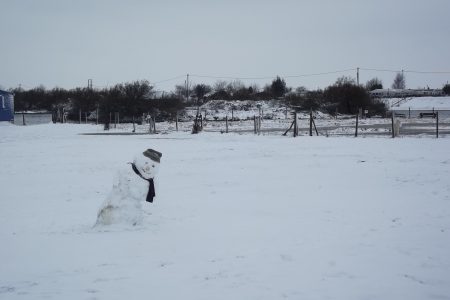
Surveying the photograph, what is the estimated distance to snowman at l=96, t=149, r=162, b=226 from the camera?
21.4 feet

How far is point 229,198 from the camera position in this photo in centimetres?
903

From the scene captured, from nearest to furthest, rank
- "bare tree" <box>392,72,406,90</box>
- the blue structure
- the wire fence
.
Result: the wire fence → the blue structure → "bare tree" <box>392,72,406,90</box>

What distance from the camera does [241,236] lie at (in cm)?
621

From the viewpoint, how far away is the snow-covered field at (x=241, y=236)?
14.8 ft

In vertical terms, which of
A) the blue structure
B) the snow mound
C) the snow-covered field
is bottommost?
the snow-covered field

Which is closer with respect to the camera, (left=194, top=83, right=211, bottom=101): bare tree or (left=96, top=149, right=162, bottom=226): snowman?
(left=96, top=149, right=162, bottom=226): snowman

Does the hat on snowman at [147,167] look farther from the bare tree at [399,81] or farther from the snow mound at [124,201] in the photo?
the bare tree at [399,81]

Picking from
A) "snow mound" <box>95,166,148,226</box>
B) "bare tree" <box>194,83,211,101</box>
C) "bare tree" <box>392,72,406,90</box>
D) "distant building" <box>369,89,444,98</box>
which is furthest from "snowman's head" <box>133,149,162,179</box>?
"bare tree" <box>392,72,406,90</box>

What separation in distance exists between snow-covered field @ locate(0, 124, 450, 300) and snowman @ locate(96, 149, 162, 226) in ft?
0.53

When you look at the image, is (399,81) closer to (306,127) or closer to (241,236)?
(306,127)

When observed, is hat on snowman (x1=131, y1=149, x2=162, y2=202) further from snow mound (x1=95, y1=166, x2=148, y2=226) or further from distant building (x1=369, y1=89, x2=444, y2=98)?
distant building (x1=369, y1=89, x2=444, y2=98)

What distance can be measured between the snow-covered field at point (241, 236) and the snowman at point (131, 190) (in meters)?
0.16

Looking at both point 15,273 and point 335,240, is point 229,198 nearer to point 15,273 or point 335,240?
point 335,240

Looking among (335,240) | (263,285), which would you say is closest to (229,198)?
(335,240)
